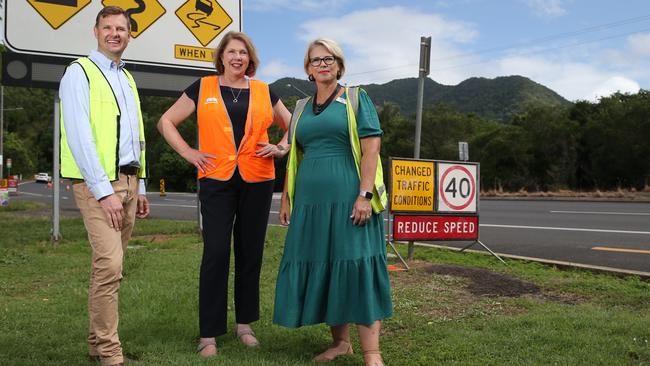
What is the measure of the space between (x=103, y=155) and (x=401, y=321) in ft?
8.16

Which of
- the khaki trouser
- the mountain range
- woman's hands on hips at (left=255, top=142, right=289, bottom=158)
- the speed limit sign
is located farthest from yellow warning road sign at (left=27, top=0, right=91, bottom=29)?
the mountain range

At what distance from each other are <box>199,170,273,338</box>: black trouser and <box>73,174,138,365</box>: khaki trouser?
1.96ft

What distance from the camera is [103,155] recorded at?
3162 millimetres

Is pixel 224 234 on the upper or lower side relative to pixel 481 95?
lower

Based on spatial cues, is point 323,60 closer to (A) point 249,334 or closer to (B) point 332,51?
(B) point 332,51

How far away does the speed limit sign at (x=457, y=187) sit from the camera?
7.69 meters

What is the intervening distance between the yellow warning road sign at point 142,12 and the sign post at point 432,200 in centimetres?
506

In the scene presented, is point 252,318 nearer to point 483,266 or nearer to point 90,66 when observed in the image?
point 90,66

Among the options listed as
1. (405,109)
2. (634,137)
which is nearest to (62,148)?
(634,137)

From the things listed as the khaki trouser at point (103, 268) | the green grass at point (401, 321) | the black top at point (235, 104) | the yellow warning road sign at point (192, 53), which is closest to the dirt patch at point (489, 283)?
the green grass at point (401, 321)

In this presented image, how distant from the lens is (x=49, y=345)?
3816mm

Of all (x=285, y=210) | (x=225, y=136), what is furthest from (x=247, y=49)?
(x=285, y=210)

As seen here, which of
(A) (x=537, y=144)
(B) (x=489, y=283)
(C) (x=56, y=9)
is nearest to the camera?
(B) (x=489, y=283)

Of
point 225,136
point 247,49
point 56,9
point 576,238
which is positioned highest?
point 56,9
